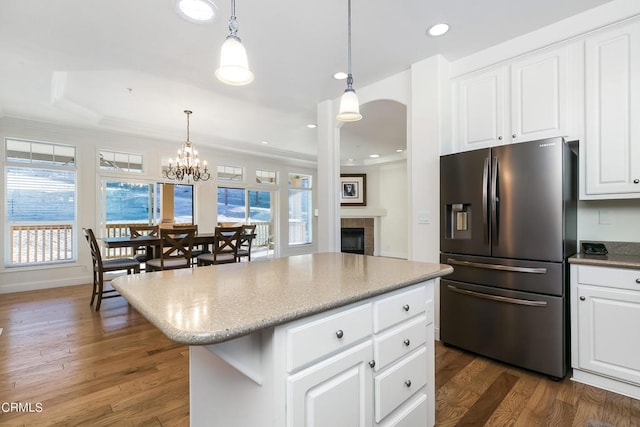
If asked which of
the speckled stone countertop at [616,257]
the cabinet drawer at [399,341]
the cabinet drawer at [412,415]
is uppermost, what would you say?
the speckled stone countertop at [616,257]

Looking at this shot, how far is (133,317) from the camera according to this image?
3.39m

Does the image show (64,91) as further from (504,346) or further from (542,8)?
(504,346)

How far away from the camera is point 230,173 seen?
6.77m

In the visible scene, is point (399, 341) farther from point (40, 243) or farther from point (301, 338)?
point (40, 243)

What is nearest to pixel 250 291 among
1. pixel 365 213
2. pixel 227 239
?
pixel 227 239

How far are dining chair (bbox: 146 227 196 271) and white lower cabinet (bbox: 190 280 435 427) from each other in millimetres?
2671

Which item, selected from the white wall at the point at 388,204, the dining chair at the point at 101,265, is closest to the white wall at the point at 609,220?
the dining chair at the point at 101,265

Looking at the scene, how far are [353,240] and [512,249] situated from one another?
6099 mm

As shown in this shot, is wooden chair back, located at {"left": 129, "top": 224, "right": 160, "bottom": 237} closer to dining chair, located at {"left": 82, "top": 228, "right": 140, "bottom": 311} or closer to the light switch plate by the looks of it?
dining chair, located at {"left": 82, "top": 228, "right": 140, "bottom": 311}

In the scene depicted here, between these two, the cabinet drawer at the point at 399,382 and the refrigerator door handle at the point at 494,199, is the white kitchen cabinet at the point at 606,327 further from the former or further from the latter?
the cabinet drawer at the point at 399,382

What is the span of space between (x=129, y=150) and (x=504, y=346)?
240 inches

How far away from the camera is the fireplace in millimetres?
8180

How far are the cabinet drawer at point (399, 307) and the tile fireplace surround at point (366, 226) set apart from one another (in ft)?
21.8

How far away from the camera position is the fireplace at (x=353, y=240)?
8.18 meters
